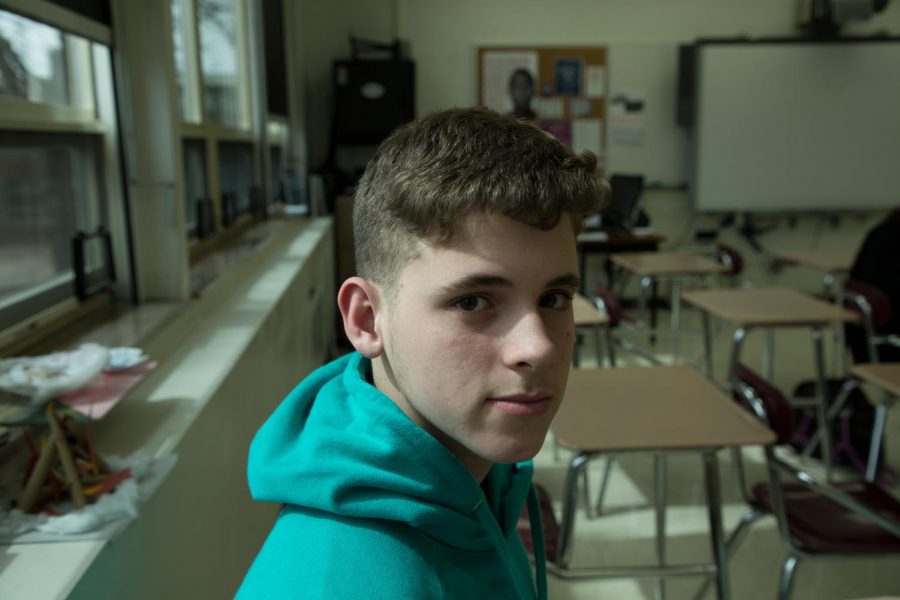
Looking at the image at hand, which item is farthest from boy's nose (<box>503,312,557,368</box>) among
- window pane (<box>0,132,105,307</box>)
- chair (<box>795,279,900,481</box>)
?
chair (<box>795,279,900,481</box>)

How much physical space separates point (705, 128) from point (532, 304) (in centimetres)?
596

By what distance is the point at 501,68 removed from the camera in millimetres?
6129

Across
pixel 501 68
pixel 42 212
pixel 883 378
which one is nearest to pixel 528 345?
pixel 42 212

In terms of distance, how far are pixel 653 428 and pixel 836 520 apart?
564 millimetres

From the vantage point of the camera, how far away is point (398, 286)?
0.71 metres

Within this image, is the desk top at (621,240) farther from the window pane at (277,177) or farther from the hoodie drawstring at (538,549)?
the hoodie drawstring at (538,549)

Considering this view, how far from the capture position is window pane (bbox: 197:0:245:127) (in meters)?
3.33

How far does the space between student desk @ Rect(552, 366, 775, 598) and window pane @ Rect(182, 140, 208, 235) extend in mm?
1814

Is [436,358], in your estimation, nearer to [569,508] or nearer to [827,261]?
[569,508]

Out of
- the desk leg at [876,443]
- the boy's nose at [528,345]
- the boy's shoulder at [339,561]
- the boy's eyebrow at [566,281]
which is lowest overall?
the desk leg at [876,443]

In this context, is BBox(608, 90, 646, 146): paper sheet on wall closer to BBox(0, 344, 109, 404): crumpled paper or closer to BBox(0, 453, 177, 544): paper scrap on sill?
BBox(0, 344, 109, 404): crumpled paper

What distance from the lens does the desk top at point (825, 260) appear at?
4.04 m

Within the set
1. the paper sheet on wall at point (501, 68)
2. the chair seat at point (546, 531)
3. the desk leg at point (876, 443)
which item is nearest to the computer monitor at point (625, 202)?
the paper sheet on wall at point (501, 68)

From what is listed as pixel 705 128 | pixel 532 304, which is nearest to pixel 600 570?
pixel 532 304
